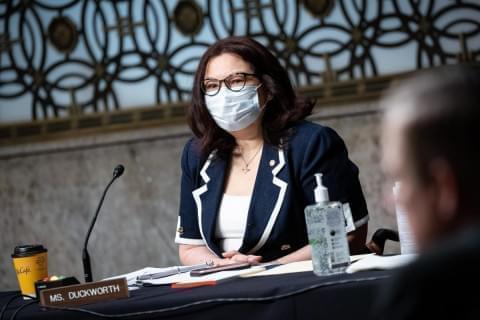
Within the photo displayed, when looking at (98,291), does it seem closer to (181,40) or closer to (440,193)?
(440,193)

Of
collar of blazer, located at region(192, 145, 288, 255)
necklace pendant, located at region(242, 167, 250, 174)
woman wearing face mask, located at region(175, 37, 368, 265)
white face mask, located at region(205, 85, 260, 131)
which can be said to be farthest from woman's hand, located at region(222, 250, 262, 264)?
white face mask, located at region(205, 85, 260, 131)

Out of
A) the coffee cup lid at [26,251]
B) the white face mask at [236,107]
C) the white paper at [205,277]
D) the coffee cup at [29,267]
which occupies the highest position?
the white face mask at [236,107]

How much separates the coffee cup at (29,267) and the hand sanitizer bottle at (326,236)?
909 millimetres

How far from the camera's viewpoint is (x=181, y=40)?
4.76 m

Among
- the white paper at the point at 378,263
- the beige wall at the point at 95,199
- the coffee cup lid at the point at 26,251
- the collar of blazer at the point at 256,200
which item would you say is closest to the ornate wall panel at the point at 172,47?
the beige wall at the point at 95,199

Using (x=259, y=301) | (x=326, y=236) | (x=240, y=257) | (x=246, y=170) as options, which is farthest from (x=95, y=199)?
(x=259, y=301)

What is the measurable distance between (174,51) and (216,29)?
0.26 metres

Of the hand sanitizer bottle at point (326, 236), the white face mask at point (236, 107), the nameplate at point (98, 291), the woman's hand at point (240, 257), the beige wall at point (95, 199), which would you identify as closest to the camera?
the hand sanitizer bottle at point (326, 236)

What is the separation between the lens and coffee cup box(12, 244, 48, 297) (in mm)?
2631

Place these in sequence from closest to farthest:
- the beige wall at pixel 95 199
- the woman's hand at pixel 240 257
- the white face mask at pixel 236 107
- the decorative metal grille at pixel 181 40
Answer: the woman's hand at pixel 240 257, the white face mask at pixel 236 107, the decorative metal grille at pixel 181 40, the beige wall at pixel 95 199

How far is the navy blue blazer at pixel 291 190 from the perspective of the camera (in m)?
2.88

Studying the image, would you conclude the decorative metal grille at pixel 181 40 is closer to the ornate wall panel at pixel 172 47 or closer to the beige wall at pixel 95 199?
→ the ornate wall panel at pixel 172 47

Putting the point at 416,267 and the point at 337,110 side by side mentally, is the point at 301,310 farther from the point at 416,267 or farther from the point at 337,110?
the point at 337,110

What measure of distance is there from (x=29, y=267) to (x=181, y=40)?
2335 mm
